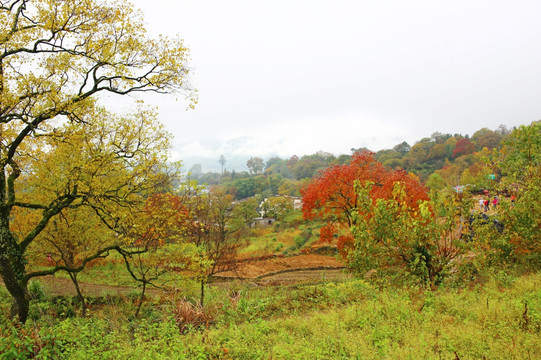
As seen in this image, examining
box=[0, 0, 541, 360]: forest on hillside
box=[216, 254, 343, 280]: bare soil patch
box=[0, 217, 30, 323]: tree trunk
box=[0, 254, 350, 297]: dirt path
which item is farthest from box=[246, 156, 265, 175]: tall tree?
box=[0, 217, 30, 323]: tree trunk

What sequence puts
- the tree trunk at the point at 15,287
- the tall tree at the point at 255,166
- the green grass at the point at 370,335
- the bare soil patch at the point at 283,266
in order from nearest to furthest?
the green grass at the point at 370,335 → the tree trunk at the point at 15,287 → the bare soil patch at the point at 283,266 → the tall tree at the point at 255,166

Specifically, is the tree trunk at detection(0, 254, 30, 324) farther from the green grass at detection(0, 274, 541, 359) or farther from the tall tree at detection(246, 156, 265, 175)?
the tall tree at detection(246, 156, 265, 175)

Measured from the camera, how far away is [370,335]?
5.87 meters

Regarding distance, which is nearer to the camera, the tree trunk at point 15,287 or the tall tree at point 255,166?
the tree trunk at point 15,287

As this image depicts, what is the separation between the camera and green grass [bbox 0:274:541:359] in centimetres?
521

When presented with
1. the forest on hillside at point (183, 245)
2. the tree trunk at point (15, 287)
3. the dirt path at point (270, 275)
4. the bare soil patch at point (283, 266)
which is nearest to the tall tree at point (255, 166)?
the dirt path at point (270, 275)

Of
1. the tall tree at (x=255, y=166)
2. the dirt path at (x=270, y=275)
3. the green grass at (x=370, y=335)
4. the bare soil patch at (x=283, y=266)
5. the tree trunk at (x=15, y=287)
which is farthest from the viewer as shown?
the tall tree at (x=255, y=166)

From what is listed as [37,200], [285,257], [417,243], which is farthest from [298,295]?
[285,257]

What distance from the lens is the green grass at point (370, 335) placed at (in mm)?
5215

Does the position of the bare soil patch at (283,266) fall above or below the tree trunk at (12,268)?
below

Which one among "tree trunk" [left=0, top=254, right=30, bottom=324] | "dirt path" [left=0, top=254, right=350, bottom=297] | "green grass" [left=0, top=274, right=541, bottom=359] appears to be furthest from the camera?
"dirt path" [left=0, top=254, right=350, bottom=297]

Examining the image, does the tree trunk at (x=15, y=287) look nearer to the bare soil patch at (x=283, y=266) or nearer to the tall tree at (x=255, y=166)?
the bare soil patch at (x=283, y=266)

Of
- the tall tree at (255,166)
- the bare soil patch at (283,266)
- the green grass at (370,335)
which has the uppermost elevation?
the tall tree at (255,166)

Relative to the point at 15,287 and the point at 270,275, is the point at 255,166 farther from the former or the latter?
the point at 15,287
